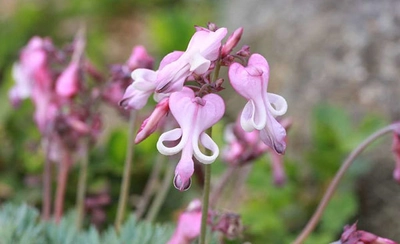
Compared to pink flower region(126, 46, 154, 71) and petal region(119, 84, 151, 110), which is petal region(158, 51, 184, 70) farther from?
pink flower region(126, 46, 154, 71)

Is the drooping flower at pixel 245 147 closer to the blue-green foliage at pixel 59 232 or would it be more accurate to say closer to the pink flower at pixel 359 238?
the blue-green foliage at pixel 59 232

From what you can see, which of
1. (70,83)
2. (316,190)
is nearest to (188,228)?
(70,83)

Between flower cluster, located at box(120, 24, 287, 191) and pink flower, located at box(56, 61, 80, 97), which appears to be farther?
pink flower, located at box(56, 61, 80, 97)

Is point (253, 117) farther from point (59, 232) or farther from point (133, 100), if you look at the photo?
point (59, 232)

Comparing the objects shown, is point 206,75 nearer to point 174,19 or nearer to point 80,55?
point 80,55

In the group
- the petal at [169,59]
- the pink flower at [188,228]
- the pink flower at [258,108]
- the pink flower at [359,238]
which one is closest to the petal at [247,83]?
the pink flower at [258,108]

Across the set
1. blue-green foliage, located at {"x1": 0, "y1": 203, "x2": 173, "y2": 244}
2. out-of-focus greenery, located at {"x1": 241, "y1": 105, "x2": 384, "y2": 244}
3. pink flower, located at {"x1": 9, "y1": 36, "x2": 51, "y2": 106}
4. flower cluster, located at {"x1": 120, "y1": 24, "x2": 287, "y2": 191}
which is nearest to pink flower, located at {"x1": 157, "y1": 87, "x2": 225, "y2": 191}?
flower cluster, located at {"x1": 120, "y1": 24, "x2": 287, "y2": 191}
